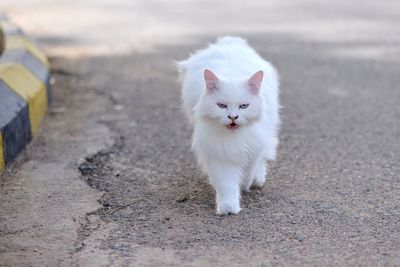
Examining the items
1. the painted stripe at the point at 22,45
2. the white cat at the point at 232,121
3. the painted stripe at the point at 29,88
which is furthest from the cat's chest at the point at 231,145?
the painted stripe at the point at 22,45

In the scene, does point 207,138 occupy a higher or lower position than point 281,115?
higher

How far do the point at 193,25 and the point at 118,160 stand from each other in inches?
232

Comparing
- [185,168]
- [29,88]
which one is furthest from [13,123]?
[185,168]

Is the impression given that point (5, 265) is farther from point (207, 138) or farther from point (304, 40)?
point (304, 40)

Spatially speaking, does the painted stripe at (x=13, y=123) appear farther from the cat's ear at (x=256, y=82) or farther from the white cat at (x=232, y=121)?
the cat's ear at (x=256, y=82)

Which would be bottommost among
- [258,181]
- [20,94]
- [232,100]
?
[258,181]

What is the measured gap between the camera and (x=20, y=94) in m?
6.30

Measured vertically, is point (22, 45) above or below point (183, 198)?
above

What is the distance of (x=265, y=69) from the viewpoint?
537 cm

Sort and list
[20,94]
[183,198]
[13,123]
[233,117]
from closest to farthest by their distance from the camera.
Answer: [233,117], [183,198], [13,123], [20,94]

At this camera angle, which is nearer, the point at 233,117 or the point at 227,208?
the point at 233,117

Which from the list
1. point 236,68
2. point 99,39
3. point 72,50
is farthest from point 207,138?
point 99,39

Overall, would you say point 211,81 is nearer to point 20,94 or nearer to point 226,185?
point 226,185

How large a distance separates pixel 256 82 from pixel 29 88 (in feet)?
8.80
